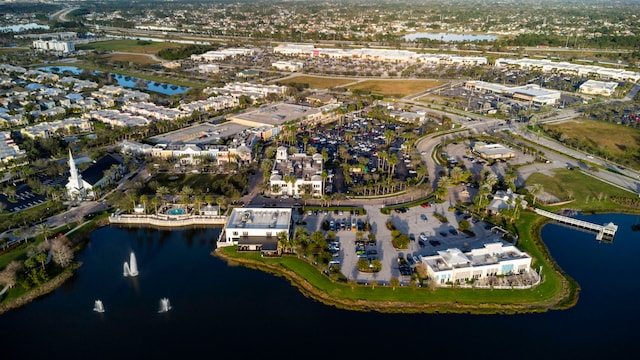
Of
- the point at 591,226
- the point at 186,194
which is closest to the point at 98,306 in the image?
the point at 186,194

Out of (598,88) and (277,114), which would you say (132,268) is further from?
(598,88)

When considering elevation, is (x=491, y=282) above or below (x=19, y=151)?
below

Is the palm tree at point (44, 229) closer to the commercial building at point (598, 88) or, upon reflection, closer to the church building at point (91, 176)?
the church building at point (91, 176)

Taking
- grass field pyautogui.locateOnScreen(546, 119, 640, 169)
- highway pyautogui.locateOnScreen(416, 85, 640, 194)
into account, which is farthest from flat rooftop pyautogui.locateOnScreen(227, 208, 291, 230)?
grass field pyautogui.locateOnScreen(546, 119, 640, 169)

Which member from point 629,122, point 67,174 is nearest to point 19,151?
point 67,174

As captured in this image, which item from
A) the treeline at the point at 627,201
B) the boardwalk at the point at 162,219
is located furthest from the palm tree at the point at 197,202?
the treeline at the point at 627,201

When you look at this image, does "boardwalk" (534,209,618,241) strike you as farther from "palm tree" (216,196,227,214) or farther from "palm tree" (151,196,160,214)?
"palm tree" (151,196,160,214)

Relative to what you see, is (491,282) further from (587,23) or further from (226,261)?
(587,23)
